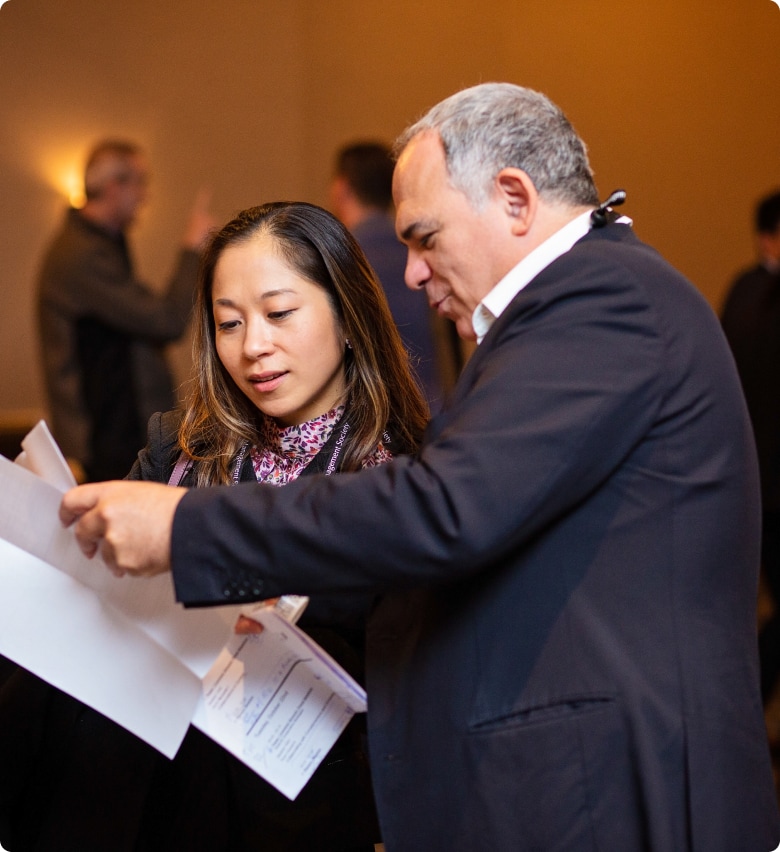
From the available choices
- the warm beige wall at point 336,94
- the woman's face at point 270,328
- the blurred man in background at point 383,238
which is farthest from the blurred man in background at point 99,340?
the woman's face at point 270,328

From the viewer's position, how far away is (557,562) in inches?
51.5

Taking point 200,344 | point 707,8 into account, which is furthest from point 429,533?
point 707,8

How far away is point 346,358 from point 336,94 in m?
5.91

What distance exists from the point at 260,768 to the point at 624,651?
1.72 ft

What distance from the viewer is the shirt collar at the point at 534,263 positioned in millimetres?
1423

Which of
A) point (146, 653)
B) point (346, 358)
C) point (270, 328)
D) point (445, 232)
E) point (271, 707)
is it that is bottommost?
point (271, 707)

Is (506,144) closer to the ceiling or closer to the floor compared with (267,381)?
closer to the ceiling

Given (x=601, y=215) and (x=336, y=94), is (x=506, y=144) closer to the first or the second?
(x=601, y=215)

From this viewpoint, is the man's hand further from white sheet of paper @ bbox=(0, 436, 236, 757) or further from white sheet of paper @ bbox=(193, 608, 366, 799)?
white sheet of paper @ bbox=(193, 608, 366, 799)

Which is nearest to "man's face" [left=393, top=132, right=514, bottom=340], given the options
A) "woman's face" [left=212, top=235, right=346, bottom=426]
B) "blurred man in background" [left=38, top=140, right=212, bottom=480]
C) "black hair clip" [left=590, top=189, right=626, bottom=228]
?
"black hair clip" [left=590, top=189, right=626, bottom=228]

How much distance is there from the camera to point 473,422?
124 cm

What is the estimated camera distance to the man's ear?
142cm

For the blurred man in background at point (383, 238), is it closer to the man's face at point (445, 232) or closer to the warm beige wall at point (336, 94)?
the warm beige wall at point (336, 94)

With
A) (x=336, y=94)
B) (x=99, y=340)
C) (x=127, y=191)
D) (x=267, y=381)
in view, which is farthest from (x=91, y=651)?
(x=336, y=94)
